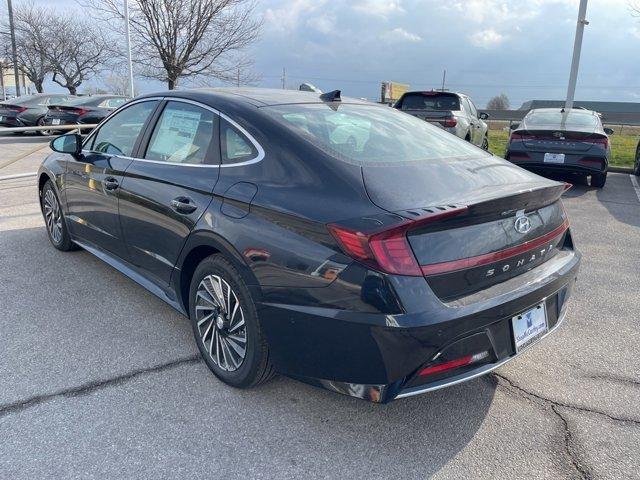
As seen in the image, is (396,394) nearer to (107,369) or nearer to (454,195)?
(454,195)

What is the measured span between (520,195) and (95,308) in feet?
10.1

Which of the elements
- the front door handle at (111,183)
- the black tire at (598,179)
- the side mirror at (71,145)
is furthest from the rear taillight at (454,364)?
the black tire at (598,179)

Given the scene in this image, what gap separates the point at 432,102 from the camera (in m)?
11.5

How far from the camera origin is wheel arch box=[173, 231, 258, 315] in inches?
104

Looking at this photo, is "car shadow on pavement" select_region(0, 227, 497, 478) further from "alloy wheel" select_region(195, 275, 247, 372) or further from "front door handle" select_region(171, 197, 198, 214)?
"front door handle" select_region(171, 197, 198, 214)

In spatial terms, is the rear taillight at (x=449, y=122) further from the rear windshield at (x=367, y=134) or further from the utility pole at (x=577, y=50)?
the rear windshield at (x=367, y=134)

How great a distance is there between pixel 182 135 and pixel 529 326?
2.33 meters

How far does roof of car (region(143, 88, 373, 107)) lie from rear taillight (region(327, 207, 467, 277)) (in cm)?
130

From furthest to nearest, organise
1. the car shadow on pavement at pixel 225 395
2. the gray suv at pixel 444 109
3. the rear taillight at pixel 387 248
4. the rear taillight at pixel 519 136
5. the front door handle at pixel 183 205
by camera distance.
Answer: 1. the gray suv at pixel 444 109
2. the rear taillight at pixel 519 136
3. the front door handle at pixel 183 205
4. the car shadow on pavement at pixel 225 395
5. the rear taillight at pixel 387 248

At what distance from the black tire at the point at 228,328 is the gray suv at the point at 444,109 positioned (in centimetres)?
851

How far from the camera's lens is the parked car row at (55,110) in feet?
56.7

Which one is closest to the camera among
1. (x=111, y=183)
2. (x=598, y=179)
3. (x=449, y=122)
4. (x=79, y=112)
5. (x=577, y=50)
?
(x=111, y=183)

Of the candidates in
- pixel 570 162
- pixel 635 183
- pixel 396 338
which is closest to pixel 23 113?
pixel 570 162

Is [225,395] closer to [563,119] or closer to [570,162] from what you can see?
[570,162]
